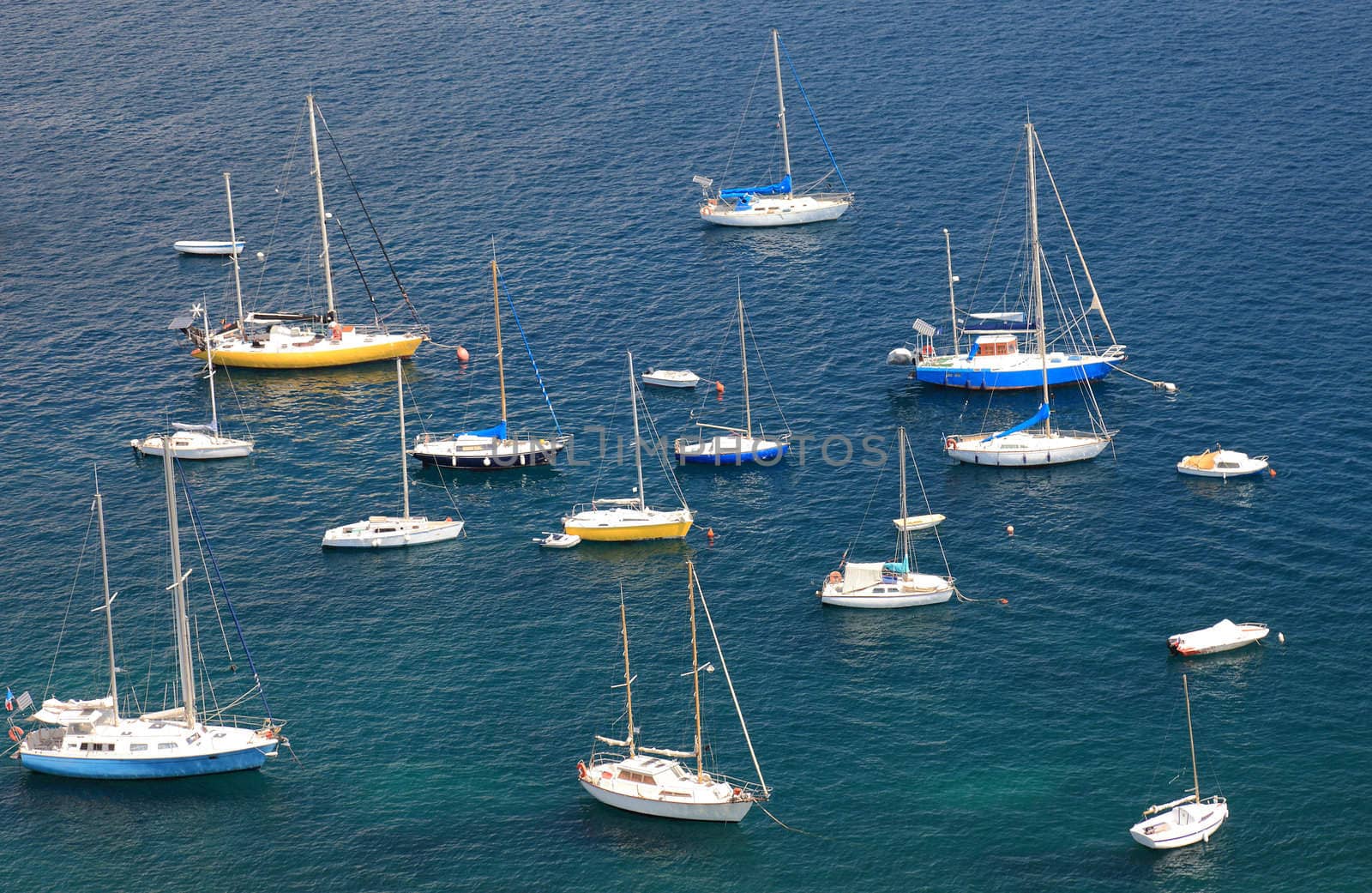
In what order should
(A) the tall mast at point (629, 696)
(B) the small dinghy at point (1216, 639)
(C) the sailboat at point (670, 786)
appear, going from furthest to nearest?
(B) the small dinghy at point (1216, 639), (A) the tall mast at point (629, 696), (C) the sailboat at point (670, 786)

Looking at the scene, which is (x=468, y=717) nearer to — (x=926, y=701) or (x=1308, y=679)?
(x=926, y=701)

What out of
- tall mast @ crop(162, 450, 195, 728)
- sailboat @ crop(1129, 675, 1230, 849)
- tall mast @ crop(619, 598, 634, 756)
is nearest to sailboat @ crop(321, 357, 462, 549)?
tall mast @ crop(619, 598, 634, 756)

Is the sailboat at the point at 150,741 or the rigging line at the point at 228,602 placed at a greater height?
the rigging line at the point at 228,602

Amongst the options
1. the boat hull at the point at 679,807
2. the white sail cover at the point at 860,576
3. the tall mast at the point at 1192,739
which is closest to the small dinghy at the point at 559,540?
the white sail cover at the point at 860,576

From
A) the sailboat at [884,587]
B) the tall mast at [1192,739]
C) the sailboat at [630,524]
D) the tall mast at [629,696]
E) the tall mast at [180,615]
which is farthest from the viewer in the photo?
the sailboat at [630,524]

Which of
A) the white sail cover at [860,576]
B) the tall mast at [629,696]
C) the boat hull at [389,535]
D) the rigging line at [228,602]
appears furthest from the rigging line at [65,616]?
the white sail cover at [860,576]

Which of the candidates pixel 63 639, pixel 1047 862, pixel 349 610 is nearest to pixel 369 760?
pixel 349 610

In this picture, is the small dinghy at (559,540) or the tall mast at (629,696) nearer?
the tall mast at (629,696)

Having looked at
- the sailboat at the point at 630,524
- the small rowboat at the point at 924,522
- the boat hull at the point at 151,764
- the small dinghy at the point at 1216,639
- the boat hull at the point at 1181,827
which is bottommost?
the boat hull at the point at 1181,827

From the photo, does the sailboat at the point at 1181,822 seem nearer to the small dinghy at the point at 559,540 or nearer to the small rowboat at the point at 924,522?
the small rowboat at the point at 924,522
